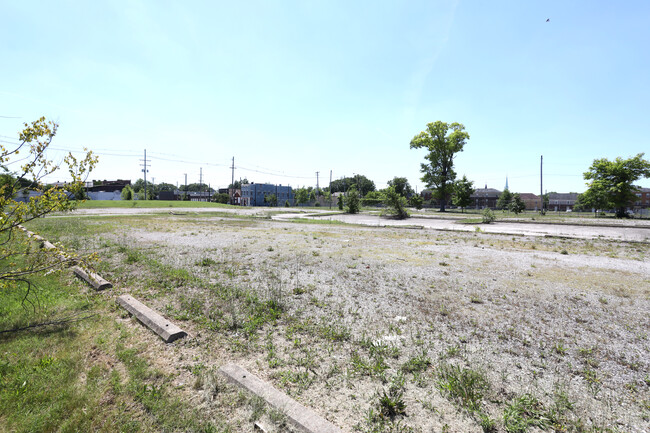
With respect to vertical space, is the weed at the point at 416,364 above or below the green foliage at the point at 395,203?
below

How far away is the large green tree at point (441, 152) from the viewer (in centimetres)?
5350

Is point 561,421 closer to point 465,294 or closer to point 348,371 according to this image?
point 348,371

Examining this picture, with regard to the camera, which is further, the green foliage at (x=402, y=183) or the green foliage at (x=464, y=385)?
the green foliage at (x=402, y=183)

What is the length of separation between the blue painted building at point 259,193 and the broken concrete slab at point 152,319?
9455cm

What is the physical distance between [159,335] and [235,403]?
1960mm

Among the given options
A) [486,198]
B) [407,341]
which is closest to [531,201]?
[486,198]

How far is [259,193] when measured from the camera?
325ft

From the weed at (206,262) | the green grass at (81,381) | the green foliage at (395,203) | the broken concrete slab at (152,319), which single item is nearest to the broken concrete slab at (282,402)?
the green grass at (81,381)

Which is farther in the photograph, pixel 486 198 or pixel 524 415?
pixel 486 198

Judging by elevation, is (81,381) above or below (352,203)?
below

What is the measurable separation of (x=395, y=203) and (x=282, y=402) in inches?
1261

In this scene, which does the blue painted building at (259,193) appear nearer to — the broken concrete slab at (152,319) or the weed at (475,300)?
the broken concrete slab at (152,319)

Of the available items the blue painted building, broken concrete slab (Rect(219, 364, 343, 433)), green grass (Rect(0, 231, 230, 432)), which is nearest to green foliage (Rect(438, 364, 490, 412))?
broken concrete slab (Rect(219, 364, 343, 433))

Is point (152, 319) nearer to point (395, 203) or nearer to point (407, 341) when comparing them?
point (407, 341)
